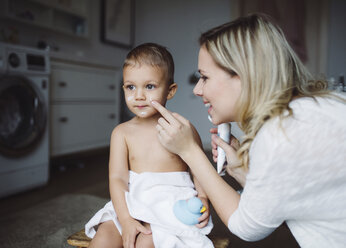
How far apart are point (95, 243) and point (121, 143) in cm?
30

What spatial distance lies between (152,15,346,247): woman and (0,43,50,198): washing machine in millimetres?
1451

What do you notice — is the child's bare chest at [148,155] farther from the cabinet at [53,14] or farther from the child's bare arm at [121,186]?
the cabinet at [53,14]

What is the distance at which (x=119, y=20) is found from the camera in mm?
3805

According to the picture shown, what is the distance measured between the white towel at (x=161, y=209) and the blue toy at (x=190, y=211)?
0.02 meters

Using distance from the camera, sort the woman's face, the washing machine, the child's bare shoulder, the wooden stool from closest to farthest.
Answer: the woman's face, the wooden stool, the child's bare shoulder, the washing machine

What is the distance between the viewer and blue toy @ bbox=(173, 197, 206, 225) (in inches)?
30.4

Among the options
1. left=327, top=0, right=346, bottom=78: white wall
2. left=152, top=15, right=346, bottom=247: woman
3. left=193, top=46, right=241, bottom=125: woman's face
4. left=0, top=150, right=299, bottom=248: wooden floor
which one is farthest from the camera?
left=327, top=0, right=346, bottom=78: white wall

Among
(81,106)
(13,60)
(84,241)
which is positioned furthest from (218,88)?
(81,106)

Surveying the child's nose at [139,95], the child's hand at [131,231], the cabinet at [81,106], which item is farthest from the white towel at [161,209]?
the cabinet at [81,106]

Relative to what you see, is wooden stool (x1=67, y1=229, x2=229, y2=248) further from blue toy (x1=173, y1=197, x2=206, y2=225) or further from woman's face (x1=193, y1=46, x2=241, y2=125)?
woman's face (x1=193, y1=46, x2=241, y2=125)

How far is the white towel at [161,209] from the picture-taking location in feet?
2.58

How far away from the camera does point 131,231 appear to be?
805mm

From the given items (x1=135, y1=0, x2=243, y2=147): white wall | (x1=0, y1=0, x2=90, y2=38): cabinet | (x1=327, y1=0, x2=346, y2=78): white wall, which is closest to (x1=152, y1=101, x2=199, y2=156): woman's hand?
(x1=0, y1=0, x2=90, y2=38): cabinet

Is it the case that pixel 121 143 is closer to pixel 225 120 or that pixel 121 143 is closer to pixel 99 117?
pixel 225 120
